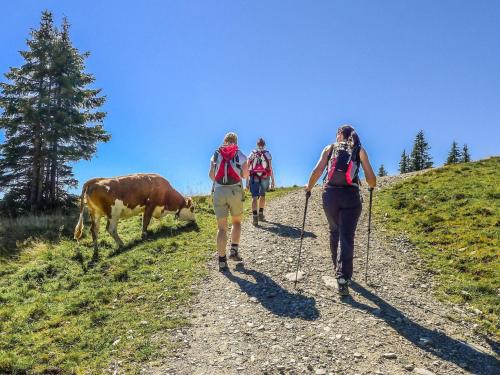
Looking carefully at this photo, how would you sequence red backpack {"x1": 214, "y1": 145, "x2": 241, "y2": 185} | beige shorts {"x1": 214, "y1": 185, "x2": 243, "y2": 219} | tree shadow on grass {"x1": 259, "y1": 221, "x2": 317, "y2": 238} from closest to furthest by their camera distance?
1. red backpack {"x1": 214, "y1": 145, "x2": 241, "y2": 185}
2. beige shorts {"x1": 214, "y1": 185, "x2": 243, "y2": 219}
3. tree shadow on grass {"x1": 259, "y1": 221, "x2": 317, "y2": 238}

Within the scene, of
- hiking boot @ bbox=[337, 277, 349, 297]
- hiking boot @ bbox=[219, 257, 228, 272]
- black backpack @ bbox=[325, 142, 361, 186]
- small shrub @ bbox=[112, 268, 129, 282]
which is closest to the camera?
black backpack @ bbox=[325, 142, 361, 186]

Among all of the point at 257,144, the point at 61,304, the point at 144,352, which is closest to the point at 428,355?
the point at 144,352

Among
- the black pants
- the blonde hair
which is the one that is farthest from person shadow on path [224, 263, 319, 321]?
the blonde hair

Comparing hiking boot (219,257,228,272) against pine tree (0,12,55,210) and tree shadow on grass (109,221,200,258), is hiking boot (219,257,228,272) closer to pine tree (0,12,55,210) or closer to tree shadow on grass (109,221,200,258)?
tree shadow on grass (109,221,200,258)

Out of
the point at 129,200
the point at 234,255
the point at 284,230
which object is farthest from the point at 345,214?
the point at 129,200

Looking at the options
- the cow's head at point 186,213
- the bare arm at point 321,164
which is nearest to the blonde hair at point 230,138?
the bare arm at point 321,164

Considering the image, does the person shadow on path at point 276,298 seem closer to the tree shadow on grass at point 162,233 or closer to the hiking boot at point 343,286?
the hiking boot at point 343,286

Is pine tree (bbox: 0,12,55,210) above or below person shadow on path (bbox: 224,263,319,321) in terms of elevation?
above

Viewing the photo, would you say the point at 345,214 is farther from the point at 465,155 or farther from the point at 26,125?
the point at 465,155

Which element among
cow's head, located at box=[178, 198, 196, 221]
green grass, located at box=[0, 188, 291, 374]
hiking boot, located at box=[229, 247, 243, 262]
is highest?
cow's head, located at box=[178, 198, 196, 221]

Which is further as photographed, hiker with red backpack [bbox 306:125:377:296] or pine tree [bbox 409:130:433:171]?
pine tree [bbox 409:130:433:171]

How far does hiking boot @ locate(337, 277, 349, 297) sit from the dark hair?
8.12ft

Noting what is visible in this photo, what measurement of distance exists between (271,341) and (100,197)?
889 centimetres

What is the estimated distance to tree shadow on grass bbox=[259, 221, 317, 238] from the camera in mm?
12477
